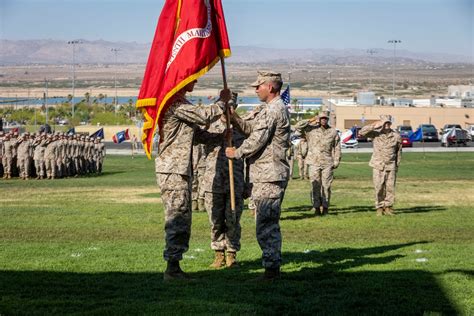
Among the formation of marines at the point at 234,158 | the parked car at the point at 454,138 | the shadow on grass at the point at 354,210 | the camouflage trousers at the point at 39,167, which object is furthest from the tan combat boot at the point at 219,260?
the parked car at the point at 454,138

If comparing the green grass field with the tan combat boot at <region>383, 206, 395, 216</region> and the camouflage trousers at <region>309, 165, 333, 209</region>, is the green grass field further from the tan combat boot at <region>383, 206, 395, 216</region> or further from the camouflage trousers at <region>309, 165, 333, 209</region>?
the camouflage trousers at <region>309, 165, 333, 209</region>

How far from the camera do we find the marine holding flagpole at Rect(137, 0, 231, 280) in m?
12.1

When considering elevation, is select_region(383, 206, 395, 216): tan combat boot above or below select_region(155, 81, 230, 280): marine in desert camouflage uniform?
below

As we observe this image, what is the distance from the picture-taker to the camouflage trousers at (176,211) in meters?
12.1

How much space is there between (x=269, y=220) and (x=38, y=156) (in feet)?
102

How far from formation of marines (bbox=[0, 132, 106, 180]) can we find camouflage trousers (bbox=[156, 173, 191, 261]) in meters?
30.4

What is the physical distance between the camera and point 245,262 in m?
13.8

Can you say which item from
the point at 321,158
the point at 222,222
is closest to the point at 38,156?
the point at 321,158

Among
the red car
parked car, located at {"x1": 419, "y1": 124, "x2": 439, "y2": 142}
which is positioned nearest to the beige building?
parked car, located at {"x1": 419, "y1": 124, "x2": 439, "y2": 142}

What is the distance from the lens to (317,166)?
76.7 ft

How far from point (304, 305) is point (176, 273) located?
7.81 feet

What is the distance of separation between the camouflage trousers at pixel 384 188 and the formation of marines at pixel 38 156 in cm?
2167

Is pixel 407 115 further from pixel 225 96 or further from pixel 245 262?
pixel 225 96

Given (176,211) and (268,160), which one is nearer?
(268,160)
